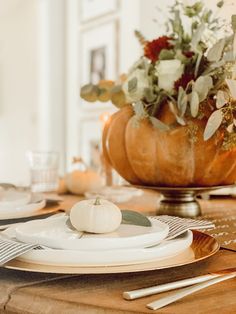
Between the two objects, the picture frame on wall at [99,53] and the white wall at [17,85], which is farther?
the white wall at [17,85]

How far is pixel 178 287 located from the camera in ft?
1.85

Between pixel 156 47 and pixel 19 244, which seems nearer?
pixel 19 244

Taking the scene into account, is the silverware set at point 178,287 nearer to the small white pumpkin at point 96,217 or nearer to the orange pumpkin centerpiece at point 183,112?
the small white pumpkin at point 96,217

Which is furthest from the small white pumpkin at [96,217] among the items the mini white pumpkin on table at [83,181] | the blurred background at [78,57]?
the blurred background at [78,57]

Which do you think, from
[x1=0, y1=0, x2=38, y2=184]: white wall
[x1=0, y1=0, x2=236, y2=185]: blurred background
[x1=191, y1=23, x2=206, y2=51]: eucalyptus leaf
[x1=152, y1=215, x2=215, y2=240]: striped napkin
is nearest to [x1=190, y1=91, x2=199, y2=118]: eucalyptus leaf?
[x1=191, y1=23, x2=206, y2=51]: eucalyptus leaf

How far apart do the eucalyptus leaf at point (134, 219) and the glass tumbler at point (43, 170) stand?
865mm

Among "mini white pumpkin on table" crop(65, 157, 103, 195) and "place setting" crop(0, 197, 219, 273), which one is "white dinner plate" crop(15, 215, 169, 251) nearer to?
"place setting" crop(0, 197, 219, 273)

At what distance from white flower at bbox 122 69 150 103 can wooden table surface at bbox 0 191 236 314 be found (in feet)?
1.49

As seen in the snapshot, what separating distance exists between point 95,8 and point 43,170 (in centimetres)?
220

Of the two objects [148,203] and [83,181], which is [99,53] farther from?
[148,203]

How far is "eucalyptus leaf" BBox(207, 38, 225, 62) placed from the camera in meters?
0.95

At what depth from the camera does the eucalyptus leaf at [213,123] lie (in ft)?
3.10

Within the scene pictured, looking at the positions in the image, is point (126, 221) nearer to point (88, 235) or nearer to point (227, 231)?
point (88, 235)

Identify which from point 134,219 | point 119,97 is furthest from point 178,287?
point 119,97
